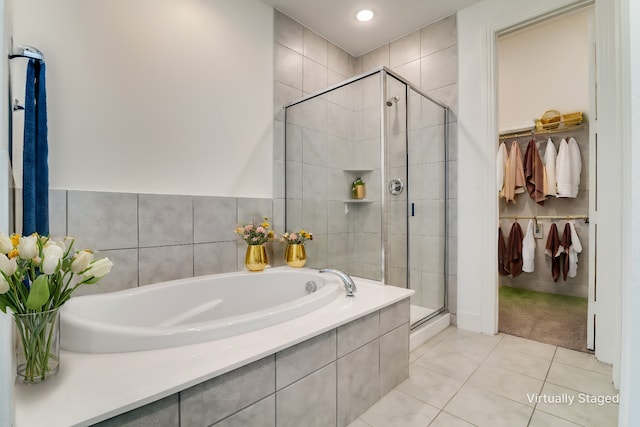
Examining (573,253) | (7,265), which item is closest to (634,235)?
(7,265)

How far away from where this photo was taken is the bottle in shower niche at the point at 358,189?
2.39 meters

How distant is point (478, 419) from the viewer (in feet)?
4.38

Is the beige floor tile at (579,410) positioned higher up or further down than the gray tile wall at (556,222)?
further down

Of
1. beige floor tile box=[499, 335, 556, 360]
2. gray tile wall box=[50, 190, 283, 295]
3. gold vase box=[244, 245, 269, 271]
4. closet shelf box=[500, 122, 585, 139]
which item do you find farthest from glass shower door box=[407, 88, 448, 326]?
closet shelf box=[500, 122, 585, 139]

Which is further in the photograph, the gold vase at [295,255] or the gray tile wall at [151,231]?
the gold vase at [295,255]

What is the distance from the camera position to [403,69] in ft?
9.01

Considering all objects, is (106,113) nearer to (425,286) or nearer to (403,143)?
(403,143)

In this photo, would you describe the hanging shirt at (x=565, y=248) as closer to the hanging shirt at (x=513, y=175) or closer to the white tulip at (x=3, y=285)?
the hanging shirt at (x=513, y=175)

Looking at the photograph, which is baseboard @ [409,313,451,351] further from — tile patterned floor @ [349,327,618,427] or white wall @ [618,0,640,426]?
white wall @ [618,0,640,426]

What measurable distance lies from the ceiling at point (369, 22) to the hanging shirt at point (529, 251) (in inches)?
95.7

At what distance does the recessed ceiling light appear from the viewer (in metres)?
2.38

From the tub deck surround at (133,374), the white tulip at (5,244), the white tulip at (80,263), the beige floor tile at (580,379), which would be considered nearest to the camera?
the white tulip at (5,244)

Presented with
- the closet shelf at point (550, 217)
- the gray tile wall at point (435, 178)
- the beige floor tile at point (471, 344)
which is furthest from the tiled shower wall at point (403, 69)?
the closet shelf at point (550, 217)

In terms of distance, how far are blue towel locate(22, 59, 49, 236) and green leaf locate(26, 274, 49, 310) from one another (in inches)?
19.8
